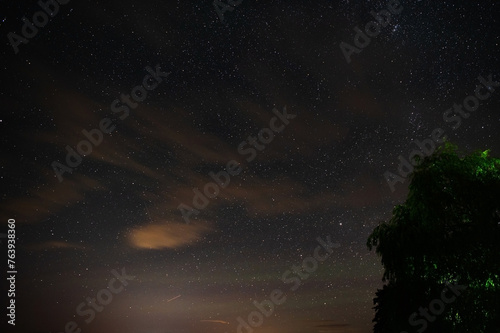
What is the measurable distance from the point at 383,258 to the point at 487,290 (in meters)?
2.87

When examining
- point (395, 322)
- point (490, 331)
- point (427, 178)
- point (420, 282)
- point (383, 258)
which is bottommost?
point (490, 331)

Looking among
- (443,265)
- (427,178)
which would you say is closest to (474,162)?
(427,178)

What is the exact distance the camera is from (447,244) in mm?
11492

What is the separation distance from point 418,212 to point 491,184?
7.39 ft

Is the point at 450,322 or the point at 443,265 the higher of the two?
the point at 443,265

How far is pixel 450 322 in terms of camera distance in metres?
11.5

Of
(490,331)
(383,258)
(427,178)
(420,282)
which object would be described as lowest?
(490,331)

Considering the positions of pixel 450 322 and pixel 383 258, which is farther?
pixel 383 258

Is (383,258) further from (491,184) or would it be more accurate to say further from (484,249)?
(491,184)

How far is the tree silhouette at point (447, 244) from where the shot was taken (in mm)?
11156

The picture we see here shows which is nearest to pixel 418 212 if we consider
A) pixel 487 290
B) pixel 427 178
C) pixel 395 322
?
pixel 427 178

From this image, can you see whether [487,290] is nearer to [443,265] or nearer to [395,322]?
[443,265]

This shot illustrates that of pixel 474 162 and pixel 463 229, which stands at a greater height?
pixel 474 162

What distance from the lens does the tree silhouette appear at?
11.2 meters
